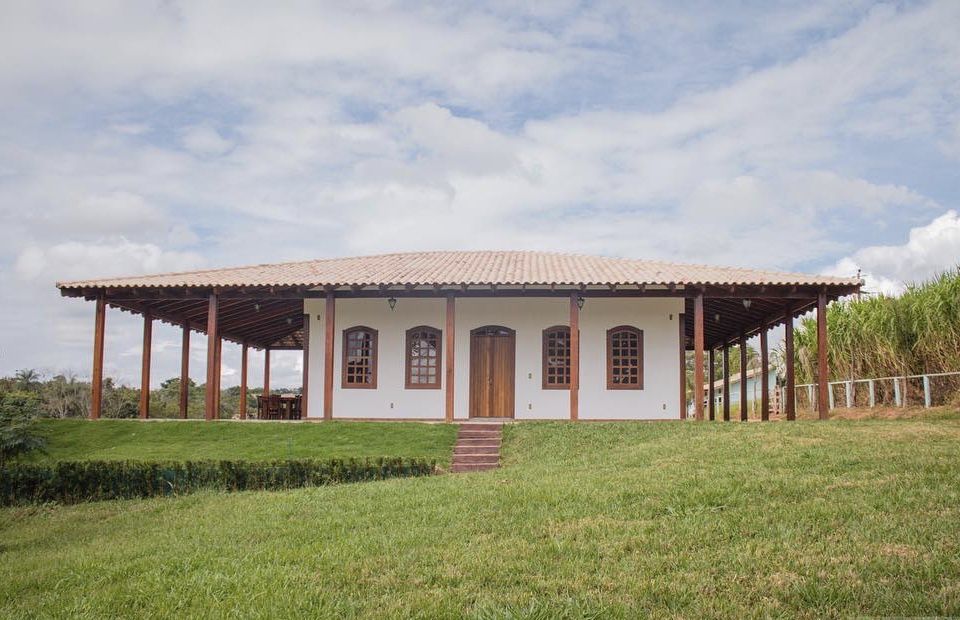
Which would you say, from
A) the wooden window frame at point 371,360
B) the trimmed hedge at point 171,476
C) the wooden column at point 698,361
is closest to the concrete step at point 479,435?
the trimmed hedge at point 171,476

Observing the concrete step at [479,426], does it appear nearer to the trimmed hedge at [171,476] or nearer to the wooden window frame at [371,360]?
the trimmed hedge at [171,476]

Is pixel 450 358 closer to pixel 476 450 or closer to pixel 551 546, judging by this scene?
pixel 476 450

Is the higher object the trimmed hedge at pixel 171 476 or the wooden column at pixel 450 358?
the wooden column at pixel 450 358

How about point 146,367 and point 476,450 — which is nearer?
point 476,450

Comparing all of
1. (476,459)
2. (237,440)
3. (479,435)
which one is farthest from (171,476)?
(479,435)

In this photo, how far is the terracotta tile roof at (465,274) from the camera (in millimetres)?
17297

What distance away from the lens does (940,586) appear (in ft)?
17.3

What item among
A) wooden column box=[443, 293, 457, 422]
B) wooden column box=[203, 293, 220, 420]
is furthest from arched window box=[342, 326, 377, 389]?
wooden column box=[203, 293, 220, 420]

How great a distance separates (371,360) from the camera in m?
19.4

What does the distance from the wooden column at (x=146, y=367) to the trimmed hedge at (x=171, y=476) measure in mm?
5724

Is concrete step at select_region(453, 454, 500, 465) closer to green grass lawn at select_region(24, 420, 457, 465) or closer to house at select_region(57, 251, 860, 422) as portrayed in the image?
green grass lawn at select_region(24, 420, 457, 465)

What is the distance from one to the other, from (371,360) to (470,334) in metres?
2.55

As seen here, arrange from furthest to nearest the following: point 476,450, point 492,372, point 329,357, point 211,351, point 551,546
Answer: point 492,372 < point 211,351 < point 329,357 < point 476,450 < point 551,546

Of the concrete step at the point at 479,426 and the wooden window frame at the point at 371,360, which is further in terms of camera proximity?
the wooden window frame at the point at 371,360
